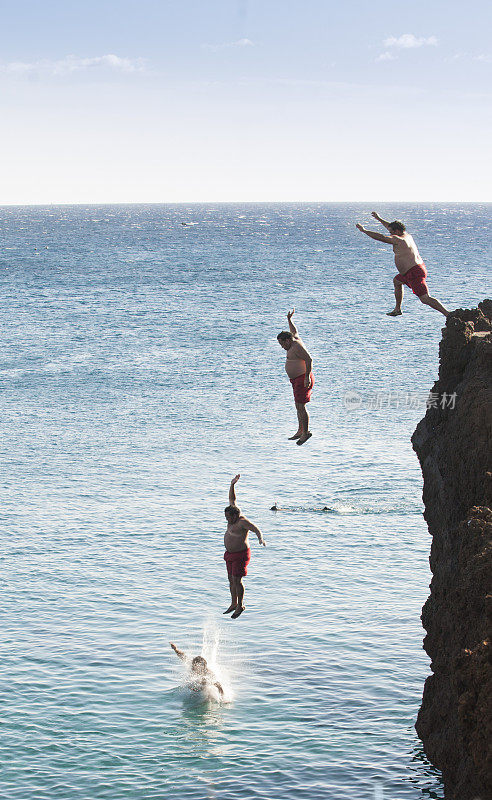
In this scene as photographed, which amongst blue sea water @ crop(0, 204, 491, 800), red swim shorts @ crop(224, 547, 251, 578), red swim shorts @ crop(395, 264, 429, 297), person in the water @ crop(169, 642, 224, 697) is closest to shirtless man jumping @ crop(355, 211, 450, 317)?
red swim shorts @ crop(395, 264, 429, 297)

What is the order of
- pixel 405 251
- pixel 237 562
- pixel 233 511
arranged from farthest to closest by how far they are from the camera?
pixel 237 562
pixel 233 511
pixel 405 251

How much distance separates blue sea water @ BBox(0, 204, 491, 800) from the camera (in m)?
31.0

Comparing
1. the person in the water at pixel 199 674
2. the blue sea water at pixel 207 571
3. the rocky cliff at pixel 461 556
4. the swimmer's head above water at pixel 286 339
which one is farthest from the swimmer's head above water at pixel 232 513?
the person in the water at pixel 199 674

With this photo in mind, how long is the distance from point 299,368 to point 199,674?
23.8m

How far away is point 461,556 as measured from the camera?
1791 centimetres

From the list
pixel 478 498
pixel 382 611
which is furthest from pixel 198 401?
pixel 478 498

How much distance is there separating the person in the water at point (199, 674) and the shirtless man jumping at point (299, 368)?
21652 millimetres

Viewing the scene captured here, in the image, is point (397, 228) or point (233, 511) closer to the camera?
point (397, 228)

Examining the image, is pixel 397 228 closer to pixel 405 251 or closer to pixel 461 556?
pixel 405 251

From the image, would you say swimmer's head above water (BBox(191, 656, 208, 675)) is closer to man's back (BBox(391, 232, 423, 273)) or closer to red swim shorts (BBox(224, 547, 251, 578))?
red swim shorts (BBox(224, 547, 251, 578))

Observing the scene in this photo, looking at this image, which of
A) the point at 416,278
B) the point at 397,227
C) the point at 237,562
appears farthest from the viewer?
the point at 237,562

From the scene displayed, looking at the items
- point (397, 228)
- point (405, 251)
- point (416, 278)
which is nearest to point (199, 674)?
point (416, 278)

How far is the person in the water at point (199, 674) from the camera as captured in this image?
122 ft

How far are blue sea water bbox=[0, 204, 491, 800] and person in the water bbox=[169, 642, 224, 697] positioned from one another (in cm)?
57
